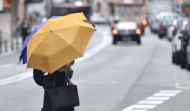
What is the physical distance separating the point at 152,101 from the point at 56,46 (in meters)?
5.70

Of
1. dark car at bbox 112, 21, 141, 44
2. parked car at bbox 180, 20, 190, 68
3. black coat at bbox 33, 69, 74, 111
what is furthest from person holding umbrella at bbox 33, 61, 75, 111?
dark car at bbox 112, 21, 141, 44

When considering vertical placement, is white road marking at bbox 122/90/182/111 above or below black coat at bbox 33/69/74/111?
below

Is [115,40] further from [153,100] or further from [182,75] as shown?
[153,100]

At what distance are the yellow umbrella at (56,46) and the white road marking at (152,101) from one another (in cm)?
431

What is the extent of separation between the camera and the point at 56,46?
23.1 feet

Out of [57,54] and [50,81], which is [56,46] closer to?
[57,54]

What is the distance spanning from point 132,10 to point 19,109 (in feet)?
142

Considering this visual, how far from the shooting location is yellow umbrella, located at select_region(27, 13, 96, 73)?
7027mm

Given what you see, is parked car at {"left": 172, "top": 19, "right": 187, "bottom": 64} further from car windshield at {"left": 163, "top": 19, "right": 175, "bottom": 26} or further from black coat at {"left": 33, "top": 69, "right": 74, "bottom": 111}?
car windshield at {"left": 163, "top": 19, "right": 175, "bottom": 26}

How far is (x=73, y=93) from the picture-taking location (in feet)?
23.4

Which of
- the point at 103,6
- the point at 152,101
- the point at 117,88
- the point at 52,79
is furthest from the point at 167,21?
the point at 103,6

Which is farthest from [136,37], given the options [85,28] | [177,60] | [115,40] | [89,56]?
[85,28]

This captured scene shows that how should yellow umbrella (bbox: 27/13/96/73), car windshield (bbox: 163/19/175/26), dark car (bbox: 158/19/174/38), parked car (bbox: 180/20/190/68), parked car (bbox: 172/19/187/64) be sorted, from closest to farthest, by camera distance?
yellow umbrella (bbox: 27/13/96/73) < parked car (bbox: 180/20/190/68) < parked car (bbox: 172/19/187/64) < car windshield (bbox: 163/19/175/26) < dark car (bbox: 158/19/174/38)

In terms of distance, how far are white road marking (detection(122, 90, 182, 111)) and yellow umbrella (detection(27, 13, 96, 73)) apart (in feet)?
14.2
